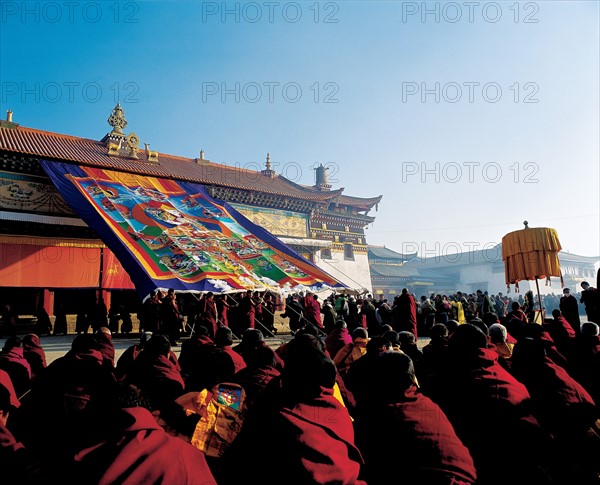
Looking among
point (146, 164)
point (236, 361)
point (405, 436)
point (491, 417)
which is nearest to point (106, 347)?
point (236, 361)

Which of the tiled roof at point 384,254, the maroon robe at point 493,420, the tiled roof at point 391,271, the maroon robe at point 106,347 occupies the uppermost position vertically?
the tiled roof at point 384,254

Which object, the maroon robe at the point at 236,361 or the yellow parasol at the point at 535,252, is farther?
the yellow parasol at the point at 535,252

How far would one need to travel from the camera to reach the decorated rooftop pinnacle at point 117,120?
19.0m

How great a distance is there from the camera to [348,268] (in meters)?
23.6

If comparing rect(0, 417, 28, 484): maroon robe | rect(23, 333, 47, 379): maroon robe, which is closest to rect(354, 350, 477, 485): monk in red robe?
rect(0, 417, 28, 484): maroon robe

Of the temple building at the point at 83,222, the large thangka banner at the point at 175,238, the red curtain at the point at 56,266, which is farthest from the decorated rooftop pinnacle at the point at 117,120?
the red curtain at the point at 56,266

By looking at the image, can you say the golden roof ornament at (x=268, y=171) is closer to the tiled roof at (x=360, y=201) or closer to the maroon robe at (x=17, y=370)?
the tiled roof at (x=360, y=201)

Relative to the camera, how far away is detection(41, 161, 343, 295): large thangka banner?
31.3ft

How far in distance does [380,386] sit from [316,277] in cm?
910

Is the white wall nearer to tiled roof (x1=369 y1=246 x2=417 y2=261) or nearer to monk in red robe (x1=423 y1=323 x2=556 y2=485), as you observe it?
tiled roof (x1=369 y1=246 x2=417 y2=261)

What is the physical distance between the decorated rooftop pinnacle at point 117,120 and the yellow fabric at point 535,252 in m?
16.7

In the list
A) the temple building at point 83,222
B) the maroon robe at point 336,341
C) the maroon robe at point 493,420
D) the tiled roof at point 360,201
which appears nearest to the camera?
the maroon robe at point 493,420

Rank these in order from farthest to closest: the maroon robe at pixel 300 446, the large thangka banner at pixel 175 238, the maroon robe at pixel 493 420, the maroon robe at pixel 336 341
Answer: the large thangka banner at pixel 175 238 → the maroon robe at pixel 336 341 → the maroon robe at pixel 493 420 → the maroon robe at pixel 300 446

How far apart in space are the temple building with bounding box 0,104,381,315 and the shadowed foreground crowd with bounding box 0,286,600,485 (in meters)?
9.48
